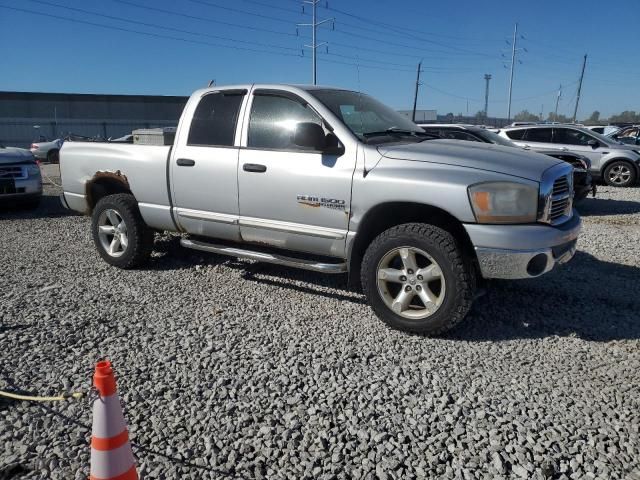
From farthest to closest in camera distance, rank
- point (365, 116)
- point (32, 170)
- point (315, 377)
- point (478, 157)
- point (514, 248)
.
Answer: point (32, 170) < point (365, 116) < point (478, 157) < point (514, 248) < point (315, 377)

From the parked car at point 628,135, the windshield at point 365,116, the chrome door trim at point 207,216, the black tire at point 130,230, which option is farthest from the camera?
the parked car at point 628,135

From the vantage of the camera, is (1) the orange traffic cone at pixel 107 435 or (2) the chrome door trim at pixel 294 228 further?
(2) the chrome door trim at pixel 294 228

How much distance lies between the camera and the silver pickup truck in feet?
11.9

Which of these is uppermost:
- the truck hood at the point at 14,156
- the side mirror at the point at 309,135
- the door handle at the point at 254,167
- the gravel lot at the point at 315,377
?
the side mirror at the point at 309,135

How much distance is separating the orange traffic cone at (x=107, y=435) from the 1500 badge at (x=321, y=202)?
243cm

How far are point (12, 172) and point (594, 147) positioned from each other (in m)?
13.1

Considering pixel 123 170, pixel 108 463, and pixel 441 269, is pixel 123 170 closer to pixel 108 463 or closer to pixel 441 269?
pixel 441 269

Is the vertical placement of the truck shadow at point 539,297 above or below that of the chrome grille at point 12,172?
below

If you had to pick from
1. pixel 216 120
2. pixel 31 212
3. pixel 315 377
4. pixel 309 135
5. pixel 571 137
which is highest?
pixel 216 120

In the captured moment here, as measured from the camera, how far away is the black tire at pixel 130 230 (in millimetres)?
5477

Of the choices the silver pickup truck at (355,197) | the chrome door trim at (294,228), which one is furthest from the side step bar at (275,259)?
the chrome door trim at (294,228)

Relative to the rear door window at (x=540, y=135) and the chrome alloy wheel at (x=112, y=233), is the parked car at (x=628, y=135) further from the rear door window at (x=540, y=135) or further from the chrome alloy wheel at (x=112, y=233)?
the chrome alloy wheel at (x=112, y=233)

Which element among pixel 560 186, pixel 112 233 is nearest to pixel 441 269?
pixel 560 186

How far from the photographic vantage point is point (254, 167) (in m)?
4.51
